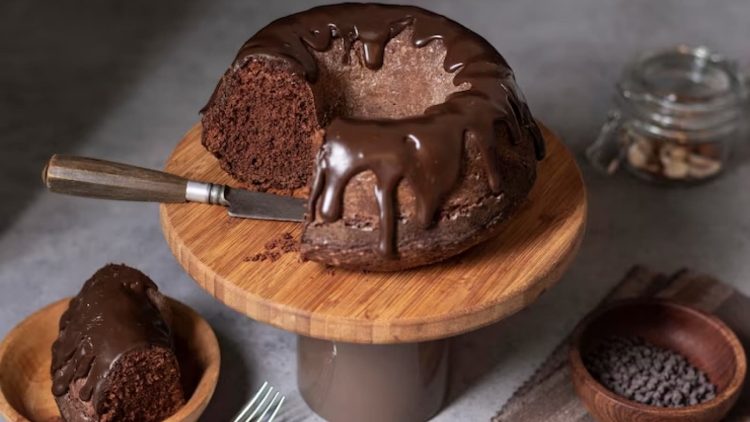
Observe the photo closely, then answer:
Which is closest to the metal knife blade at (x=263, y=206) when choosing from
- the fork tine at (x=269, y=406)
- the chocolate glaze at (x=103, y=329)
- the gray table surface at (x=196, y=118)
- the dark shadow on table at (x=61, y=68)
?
the chocolate glaze at (x=103, y=329)

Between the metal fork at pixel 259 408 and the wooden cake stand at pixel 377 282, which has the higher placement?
the wooden cake stand at pixel 377 282

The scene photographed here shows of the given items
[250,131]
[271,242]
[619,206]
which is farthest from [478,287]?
[619,206]

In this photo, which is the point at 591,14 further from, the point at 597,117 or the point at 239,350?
the point at 239,350

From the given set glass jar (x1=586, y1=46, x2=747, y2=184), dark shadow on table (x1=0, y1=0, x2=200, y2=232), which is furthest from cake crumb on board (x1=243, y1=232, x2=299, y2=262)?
glass jar (x1=586, y1=46, x2=747, y2=184)

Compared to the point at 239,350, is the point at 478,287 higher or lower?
higher

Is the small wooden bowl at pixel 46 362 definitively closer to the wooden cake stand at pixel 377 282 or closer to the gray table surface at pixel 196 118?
the gray table surface at pixel 196 118

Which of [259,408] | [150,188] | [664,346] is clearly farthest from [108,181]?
[664,346]
